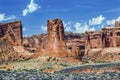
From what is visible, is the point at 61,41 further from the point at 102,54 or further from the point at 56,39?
the point at 102,54

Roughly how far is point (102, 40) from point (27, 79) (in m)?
127

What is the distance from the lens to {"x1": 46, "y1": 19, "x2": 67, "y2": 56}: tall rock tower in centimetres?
11129

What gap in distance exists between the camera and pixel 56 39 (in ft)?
370

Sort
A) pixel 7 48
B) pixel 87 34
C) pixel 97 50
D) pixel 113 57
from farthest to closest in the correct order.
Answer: pixel 87 34 → pixel 97 50 → pixel 113 57 → pixel 7 48

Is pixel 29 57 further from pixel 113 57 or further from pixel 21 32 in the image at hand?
pixel 113 57

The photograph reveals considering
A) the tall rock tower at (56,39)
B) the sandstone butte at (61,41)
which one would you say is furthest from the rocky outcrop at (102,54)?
the tall rock tower at (56,39)

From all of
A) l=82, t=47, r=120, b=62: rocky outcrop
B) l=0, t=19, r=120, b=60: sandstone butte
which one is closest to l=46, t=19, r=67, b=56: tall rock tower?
l=0, t=19, r=120, b=60: sandstone butte

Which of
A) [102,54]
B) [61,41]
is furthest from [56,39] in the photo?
[102,54]

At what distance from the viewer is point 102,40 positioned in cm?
17075

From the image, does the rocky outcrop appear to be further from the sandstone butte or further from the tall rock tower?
the tall rock tower

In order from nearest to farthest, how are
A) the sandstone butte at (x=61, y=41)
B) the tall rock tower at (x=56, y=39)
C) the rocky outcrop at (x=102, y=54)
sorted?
the tall rock tower at (x=56, y=39) < the sandstone butte at (x=61, y=41) < the rocky outcrop at (x=102, y=54)

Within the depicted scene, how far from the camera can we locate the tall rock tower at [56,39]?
111 meters

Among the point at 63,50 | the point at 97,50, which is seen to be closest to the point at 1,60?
the point at 63,50

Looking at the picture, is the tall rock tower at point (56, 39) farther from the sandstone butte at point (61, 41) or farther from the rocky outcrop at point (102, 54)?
the rocky outcrop at point (102, 54)
